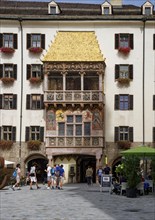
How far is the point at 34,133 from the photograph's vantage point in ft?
169

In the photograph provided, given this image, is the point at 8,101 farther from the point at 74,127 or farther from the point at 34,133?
the point at 74,127

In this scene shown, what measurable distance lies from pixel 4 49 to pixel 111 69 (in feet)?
35.4

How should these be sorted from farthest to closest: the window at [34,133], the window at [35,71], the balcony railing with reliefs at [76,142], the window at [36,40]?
the window at [36,40] < the window at [35,71] < the window at [34,133] < the balcony railing with reliefs at [76,142]

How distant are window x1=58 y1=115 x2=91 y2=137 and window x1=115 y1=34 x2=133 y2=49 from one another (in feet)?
27.2

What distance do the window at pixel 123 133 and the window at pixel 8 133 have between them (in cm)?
1007

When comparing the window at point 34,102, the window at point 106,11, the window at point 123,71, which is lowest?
the window at point 34,102

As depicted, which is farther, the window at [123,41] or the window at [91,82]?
the window at [123,41]

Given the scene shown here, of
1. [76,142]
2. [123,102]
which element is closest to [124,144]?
[123,102]

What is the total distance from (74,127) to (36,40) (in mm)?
9744

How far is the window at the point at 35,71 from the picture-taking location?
170 feet

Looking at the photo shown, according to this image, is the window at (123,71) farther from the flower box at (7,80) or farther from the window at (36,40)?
the flower box at (7,80)

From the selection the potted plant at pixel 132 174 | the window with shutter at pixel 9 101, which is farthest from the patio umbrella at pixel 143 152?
the window with shutter at pixel 9 101

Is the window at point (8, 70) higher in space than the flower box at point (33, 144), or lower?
higher

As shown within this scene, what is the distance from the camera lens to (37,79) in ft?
169
